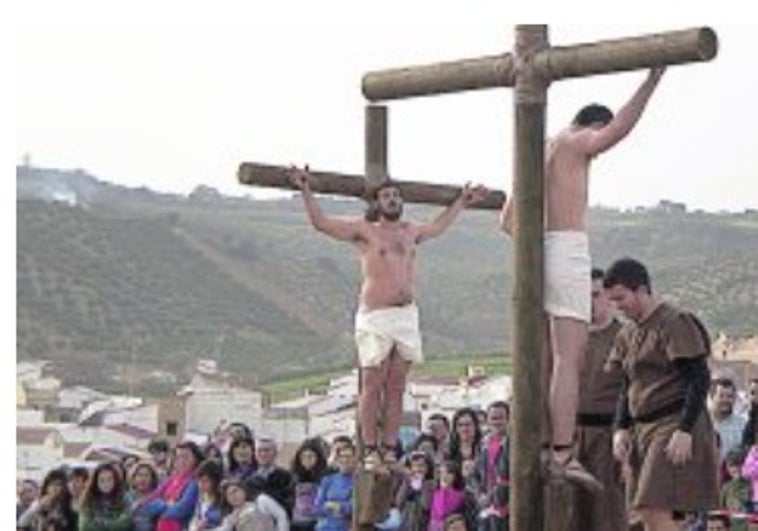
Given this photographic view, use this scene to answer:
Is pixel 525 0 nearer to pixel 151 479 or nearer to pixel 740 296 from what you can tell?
pixel 151 479

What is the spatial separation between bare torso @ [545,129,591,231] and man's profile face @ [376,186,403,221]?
1.24m

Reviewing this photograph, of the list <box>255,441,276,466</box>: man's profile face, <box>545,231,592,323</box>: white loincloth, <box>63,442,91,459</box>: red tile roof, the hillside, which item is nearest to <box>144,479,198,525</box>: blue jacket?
<box>255,441,276,466</box>: man's profile face

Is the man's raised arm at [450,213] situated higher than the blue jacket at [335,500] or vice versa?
the man's raised arm at [450,213]

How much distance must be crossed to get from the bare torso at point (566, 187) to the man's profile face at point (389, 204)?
4.07ft

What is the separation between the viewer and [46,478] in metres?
11.9

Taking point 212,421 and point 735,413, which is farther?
point 212,421

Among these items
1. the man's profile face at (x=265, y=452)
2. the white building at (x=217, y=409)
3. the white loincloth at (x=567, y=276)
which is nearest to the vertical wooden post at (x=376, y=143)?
the white loincloth at (x=567, y=276)

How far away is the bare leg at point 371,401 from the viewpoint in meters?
7.71

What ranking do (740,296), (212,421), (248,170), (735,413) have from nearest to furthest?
(248,170) < (735,413) < (212,421) < (740,296)

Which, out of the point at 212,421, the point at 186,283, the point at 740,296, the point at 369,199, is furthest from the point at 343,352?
the point at 369,199

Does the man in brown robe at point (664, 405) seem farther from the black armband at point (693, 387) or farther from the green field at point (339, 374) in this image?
the green field at point (339, 374)

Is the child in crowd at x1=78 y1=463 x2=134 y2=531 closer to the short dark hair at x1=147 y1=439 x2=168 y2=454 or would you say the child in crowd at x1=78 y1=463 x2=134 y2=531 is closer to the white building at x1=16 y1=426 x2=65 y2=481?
the short dark hair at x1=147 y1=439 x2=168 y2=454

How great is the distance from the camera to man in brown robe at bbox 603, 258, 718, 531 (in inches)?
260

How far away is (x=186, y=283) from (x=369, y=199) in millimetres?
57398
